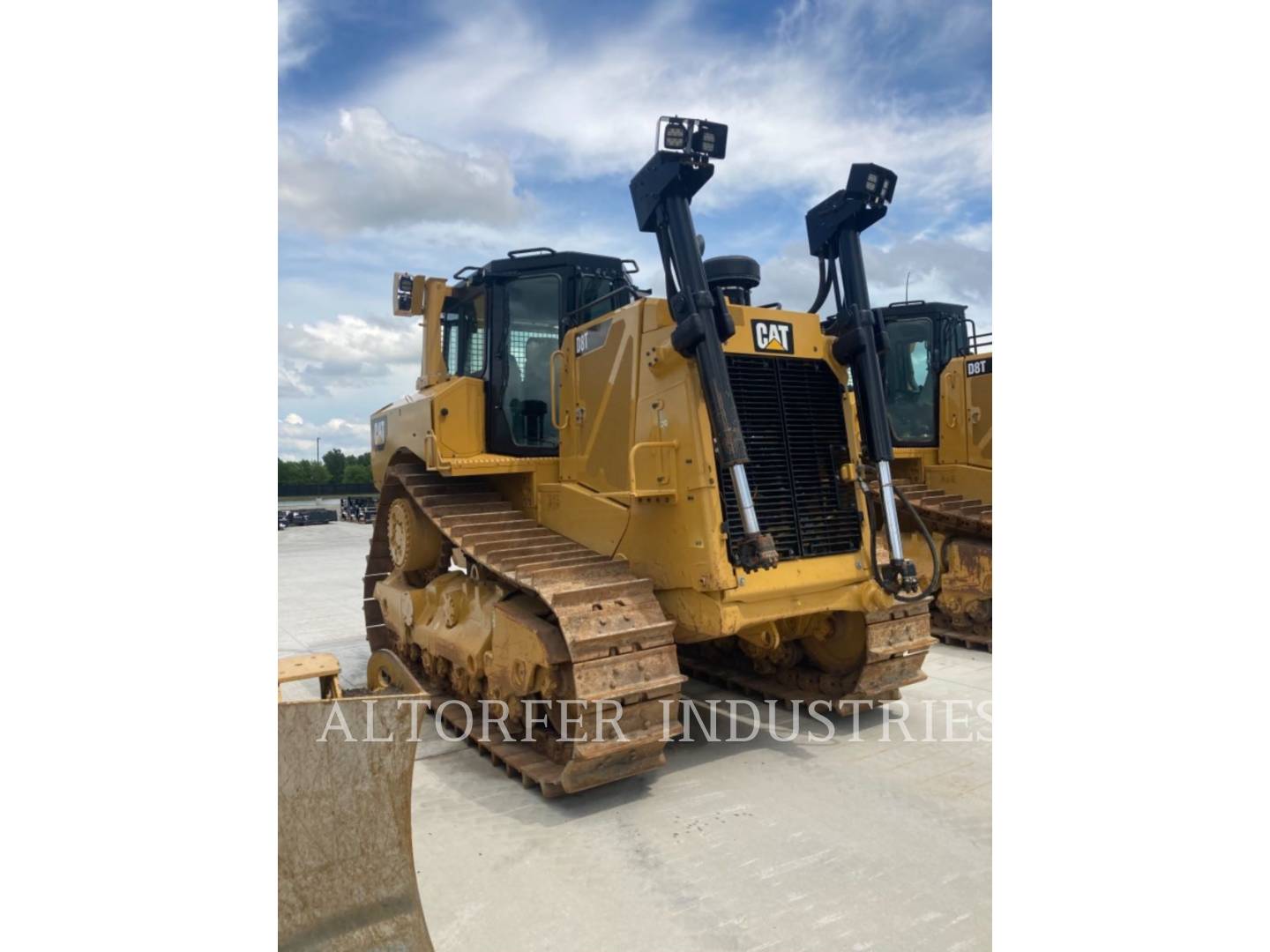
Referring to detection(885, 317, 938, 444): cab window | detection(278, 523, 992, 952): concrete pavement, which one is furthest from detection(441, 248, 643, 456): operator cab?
detection(885, 317, 938, 444): cab window

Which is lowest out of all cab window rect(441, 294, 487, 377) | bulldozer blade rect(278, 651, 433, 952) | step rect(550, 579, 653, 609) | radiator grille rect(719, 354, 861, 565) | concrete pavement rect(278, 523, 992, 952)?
concrete pavement rect(278, 523, 992, 952)

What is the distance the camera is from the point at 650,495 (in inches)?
179

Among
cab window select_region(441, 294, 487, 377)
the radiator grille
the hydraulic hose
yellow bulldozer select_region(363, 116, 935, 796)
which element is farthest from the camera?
cab window select_region(441, 294, 487, 377)

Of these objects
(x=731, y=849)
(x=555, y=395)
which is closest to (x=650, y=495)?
(x=555, y=395)

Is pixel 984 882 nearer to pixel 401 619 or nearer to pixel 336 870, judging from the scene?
pixel 336 870

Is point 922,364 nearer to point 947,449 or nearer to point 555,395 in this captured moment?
point 947,449

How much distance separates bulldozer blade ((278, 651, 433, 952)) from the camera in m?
2.36

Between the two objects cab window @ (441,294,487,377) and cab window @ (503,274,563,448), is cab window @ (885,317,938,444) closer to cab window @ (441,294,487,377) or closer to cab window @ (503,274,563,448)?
cab window @ (503,274,563,448)

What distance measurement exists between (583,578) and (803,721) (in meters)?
2.07

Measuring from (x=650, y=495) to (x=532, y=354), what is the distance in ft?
6.51

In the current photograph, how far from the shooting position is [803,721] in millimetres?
5488

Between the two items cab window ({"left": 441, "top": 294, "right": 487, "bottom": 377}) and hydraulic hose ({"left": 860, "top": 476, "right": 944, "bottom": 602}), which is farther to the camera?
cab window ({"left": 441, "top": 294, "right": 487, "bottom": 377})

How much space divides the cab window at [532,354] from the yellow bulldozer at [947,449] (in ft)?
12.3

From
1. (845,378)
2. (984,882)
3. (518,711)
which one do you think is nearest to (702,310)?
(845,378)
